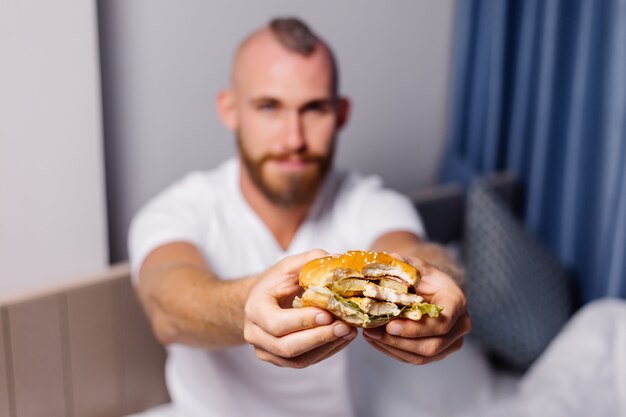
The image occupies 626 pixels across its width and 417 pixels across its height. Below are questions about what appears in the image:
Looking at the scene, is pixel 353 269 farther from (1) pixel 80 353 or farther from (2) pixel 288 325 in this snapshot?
(1) pixel 80 353

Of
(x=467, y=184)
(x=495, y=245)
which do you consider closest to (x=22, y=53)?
(x=495, y=245)

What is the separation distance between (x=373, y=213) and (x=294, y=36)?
37cm

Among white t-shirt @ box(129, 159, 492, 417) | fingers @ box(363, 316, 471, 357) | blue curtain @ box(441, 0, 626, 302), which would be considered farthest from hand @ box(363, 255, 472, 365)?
blue curtain @ box(441, 0, 626, 302)

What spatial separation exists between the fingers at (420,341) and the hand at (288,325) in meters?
0.04

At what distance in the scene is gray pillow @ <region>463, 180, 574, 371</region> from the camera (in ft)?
5.33

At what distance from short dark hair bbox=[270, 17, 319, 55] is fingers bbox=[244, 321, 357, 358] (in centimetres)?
65

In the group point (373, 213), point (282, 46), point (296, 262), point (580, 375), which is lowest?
point (580, 375)

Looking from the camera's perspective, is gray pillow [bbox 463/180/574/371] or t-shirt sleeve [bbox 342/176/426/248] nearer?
t-shirt sleeve [bbox 342/176/426/248]

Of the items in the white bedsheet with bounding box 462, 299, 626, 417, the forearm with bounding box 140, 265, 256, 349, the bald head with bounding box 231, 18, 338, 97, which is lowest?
the white bedsheet with bounding box 462, 299, 626, 417

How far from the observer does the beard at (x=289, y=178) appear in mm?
1375

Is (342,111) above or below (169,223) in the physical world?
above

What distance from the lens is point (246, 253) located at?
1.39 meters

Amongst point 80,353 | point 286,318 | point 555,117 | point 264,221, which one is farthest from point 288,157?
point 555,117

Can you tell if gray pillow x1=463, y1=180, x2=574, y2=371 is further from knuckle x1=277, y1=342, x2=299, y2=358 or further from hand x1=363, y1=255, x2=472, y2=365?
knuckle x1=277, y1=342, x2=299, y2=358
